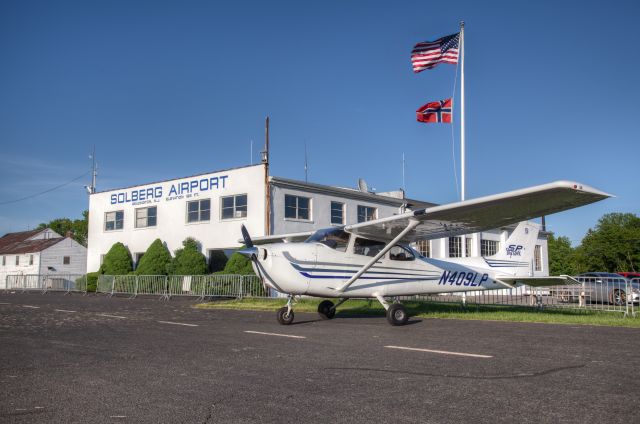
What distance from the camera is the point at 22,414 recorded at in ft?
13.1

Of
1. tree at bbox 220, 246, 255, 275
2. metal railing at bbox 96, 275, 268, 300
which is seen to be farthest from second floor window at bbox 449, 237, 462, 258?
tree at bbox 220, 246, 255, 275

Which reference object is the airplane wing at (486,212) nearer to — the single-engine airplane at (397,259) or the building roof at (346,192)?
the single-engine airplane at (397,259)

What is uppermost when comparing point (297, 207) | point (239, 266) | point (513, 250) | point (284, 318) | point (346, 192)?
point (346, 192)

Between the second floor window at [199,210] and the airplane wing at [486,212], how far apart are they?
1711cm

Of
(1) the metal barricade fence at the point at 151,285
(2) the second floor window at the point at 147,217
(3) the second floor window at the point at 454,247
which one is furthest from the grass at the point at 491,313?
(3) the second floor window at the point at 454,247

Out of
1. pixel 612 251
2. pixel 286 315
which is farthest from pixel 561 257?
pixel 286 315

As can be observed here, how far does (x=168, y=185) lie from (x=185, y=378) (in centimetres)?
2619

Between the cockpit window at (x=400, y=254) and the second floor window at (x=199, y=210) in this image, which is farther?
the second floor window at (x=199, y=210)

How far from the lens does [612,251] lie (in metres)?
71.6

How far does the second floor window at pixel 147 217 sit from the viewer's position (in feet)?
101

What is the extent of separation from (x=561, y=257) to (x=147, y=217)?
3112 inches

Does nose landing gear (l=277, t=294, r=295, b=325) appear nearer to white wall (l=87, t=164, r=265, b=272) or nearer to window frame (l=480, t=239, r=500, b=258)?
white wall (l=87, t=164, r=265, b=272)

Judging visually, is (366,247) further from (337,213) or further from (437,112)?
(337,213)

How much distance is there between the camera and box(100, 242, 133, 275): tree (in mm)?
29797
